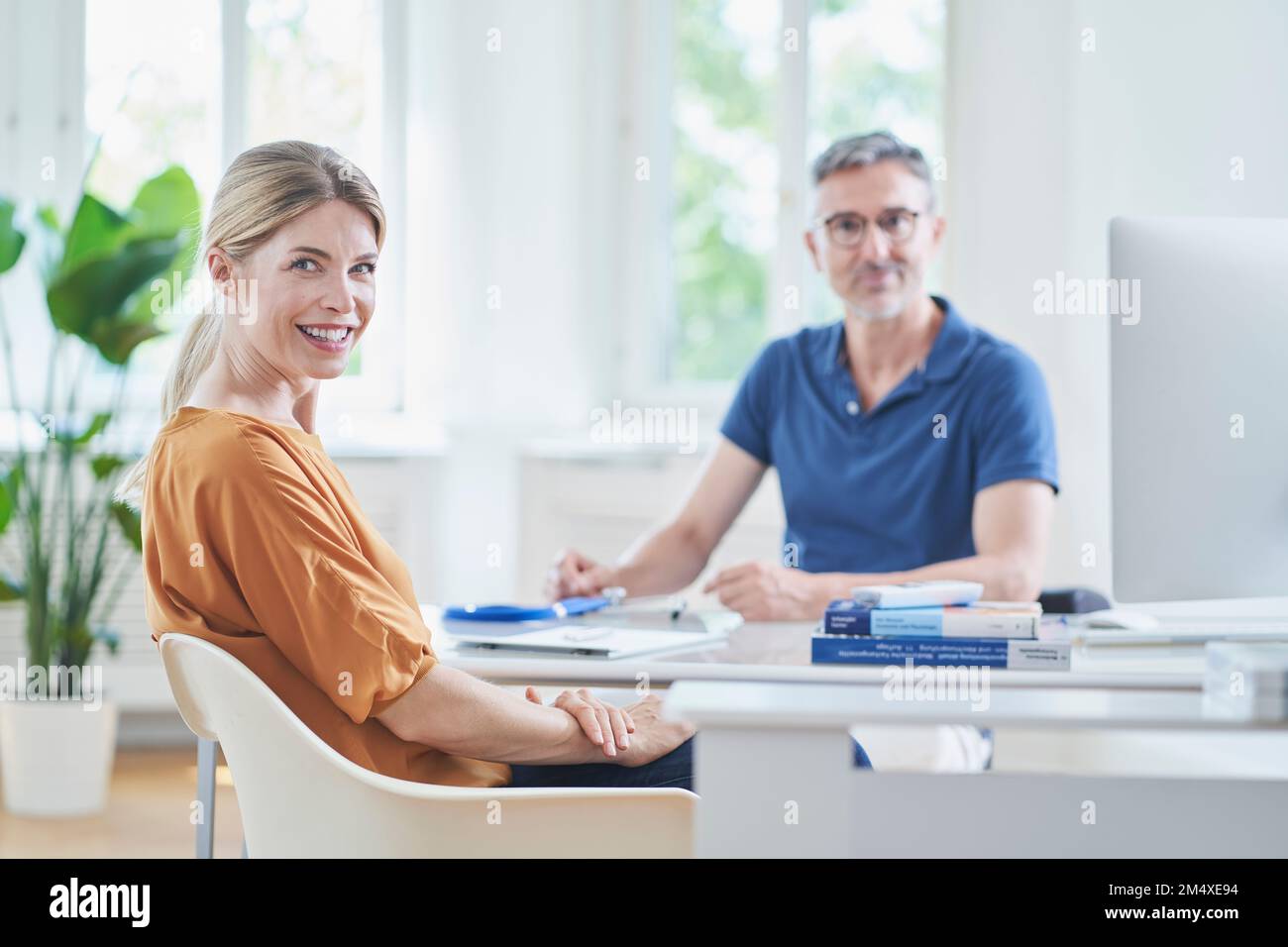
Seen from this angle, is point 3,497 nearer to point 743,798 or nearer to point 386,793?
point 386,793

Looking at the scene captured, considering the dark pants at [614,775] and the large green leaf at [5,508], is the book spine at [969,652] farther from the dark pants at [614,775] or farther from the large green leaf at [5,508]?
the large green leaf at [5,508]

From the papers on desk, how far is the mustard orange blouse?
0.69 ft

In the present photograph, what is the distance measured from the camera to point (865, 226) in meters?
2.16

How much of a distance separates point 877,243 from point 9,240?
2127 mm

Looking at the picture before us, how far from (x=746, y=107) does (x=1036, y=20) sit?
89 cm

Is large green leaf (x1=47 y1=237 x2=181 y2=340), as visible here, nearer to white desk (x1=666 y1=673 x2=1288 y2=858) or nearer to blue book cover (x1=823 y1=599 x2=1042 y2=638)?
blue book cover (x1=823 y1=599 x2=1042 y2=638)

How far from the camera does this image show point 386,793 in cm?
118

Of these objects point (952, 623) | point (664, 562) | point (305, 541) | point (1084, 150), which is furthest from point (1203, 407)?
point (1084, 150)

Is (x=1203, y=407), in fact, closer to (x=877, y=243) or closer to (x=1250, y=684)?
(x=1250, y=684)

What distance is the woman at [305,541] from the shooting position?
1191 millimetres

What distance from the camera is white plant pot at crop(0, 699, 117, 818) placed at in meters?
3.16
